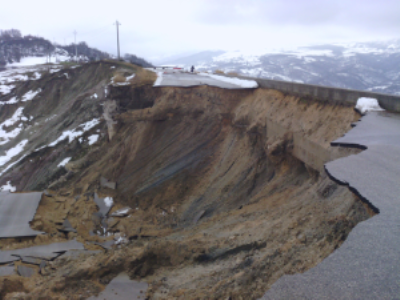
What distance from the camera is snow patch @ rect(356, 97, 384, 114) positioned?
940 cm

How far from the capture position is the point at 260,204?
9.70m

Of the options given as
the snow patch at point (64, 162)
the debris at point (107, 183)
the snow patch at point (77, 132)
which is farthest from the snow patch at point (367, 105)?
the snow patch at point (64, 162)

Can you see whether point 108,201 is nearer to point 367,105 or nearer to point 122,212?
point 122,212

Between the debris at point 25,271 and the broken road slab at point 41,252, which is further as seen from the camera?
the broken road slab at point 41,252

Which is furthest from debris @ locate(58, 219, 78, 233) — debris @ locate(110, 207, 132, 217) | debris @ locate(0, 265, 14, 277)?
debris @ locate(0, 265, 14, 277)

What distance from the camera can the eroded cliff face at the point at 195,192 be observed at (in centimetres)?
497

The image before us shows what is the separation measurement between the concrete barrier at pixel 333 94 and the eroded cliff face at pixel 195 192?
0.33 meters

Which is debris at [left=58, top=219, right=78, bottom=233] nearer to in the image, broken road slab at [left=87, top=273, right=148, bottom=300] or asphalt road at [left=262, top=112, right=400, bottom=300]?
broken road slab at [left=87, top=273, right=148, bottom=300]

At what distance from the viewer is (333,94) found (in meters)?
10.6

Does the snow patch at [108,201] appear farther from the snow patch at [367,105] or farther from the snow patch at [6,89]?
the snow patch at [6,89]

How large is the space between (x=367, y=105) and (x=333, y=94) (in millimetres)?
1393

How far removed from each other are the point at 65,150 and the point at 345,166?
1669cm

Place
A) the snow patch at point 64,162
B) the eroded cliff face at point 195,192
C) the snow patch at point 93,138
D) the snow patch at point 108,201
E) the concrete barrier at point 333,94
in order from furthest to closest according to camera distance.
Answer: the snow patch at point 93,138, the snow patch at point 64,162, the snow patch at point 108,201, the concrete barrier at point 333,94, the eroded cliff face at point 195,192

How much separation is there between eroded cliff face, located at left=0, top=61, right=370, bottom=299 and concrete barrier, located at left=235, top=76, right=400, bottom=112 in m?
0.33
